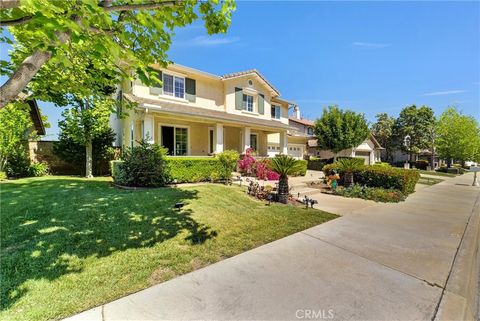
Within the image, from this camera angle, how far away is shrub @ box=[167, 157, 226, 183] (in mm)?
10114

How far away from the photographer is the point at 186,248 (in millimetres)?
4180

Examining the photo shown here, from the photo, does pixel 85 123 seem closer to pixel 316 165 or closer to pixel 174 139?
pixel 174 139

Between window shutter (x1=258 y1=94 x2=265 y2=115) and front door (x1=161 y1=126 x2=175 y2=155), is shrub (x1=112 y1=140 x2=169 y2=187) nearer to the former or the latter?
front door (x1=161 y1=126 x2=175 y2=155)

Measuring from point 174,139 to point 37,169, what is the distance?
26.6 ft

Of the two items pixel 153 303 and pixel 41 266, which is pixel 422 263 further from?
pixel 41 266

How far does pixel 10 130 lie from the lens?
39.2 ft

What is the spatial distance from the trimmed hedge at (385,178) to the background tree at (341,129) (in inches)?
426

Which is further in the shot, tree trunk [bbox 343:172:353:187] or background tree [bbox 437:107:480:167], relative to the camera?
background tree [bbox 437:107:480:167]

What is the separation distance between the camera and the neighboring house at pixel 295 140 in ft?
68.3

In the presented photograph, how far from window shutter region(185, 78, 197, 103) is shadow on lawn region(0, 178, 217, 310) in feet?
28.8

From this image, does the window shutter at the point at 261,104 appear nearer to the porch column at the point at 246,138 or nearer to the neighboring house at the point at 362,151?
the porch column at the point at 246,138

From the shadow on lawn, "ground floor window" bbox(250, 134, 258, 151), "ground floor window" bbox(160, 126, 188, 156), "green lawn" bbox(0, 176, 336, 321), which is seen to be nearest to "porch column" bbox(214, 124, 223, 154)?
"ground floor window" bbox(160, 126, 188, 156)

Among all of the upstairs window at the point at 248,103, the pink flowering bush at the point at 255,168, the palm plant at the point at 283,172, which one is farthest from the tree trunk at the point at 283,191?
the upstairs window at the point at 248,103

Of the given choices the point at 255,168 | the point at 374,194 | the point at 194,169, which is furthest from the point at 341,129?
the point at 194,169
